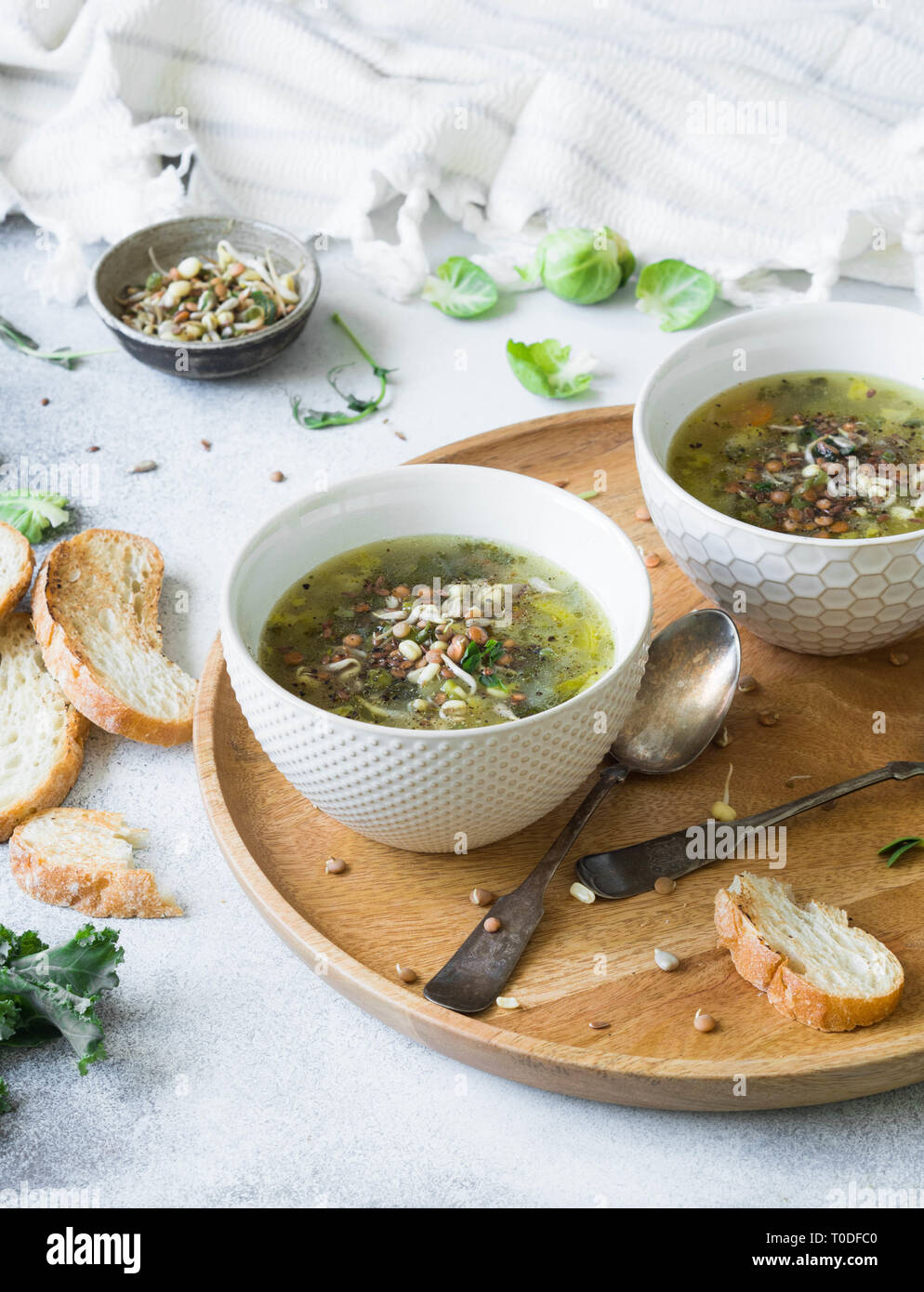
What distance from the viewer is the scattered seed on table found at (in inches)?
83.6

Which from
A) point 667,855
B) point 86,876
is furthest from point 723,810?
point 86,876

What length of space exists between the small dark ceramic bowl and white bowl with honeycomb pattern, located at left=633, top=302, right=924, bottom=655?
53.7 inches

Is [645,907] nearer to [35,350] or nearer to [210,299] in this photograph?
[210,299]

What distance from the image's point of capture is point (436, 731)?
1.94m

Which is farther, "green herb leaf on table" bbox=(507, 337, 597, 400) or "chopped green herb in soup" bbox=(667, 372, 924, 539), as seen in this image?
"green herb leaf on table" bbox=(507, 337, 597, 400)

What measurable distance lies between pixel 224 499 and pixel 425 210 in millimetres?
1432

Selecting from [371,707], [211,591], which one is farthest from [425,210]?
[371,707]

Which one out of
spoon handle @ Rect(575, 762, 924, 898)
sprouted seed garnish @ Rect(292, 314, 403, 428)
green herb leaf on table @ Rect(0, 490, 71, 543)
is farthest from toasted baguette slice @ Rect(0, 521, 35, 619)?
spoon handle @ Rect(575, 762, 924, 898)

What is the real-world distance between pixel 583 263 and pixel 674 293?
29 centimetres

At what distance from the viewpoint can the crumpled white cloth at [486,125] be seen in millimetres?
4066

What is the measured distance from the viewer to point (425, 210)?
422 cm

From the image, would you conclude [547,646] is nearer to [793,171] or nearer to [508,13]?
[793,171]

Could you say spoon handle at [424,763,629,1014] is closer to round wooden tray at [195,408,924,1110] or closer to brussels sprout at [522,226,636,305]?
round wooden tray at [195,408,924,1110]

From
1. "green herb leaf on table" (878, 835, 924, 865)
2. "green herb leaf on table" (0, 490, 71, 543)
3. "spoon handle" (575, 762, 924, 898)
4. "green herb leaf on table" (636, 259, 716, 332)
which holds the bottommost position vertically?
"green herb leaf on table" (0, 490, 71, 543)
